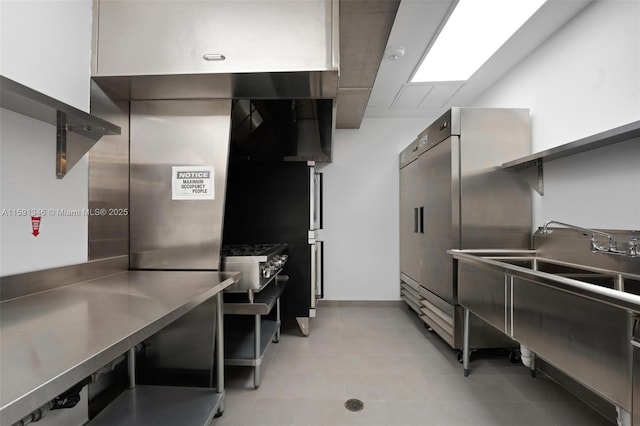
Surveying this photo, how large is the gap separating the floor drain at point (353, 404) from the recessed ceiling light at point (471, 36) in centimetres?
267

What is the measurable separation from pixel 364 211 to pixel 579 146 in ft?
8.42

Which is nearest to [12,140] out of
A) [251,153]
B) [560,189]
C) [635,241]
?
[251,153]

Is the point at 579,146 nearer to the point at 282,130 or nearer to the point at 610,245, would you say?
the point at 610,245

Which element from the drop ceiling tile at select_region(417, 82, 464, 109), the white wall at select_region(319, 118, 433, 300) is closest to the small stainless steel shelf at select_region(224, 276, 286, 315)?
the white wall at select_region(319, 118, 433, 300)

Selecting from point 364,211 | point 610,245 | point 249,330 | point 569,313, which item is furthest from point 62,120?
point 364,211

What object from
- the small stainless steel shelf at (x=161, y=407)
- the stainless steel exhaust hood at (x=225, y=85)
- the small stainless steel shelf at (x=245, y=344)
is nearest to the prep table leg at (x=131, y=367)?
the small stainless steel shelf at (x=161, y=407)

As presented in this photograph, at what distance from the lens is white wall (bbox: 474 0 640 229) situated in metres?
1.73

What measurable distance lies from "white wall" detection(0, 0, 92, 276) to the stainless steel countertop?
0.20 metres

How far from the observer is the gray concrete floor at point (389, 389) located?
5.78 feet

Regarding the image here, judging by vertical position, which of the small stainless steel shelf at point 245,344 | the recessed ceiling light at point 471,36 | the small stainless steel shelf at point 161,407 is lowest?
the small stainless steel shelf at point 161,407

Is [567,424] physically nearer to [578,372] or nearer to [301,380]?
[578,372]

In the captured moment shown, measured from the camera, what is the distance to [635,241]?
1637 millimetres

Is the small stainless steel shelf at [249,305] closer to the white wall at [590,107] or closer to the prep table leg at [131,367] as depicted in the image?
the prep table leg at [131,367]

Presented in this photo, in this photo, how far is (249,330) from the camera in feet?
8.13
